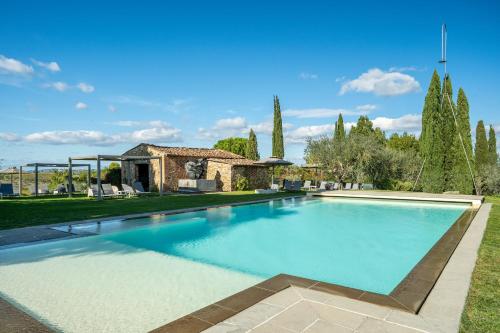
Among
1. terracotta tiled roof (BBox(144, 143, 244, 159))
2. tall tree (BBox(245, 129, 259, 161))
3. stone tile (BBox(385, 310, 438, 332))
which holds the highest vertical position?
tall tree (BBox(245, 129, 259, 161))

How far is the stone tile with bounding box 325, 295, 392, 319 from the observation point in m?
3.14

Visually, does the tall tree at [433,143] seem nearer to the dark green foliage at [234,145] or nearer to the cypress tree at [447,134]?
the cypress tree at [447,134]

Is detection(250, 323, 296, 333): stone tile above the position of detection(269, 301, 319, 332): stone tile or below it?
above

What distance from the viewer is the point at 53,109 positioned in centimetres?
1823

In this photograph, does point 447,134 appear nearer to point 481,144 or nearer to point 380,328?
point 481,144

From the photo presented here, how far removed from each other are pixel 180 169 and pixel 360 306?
69.5 feet

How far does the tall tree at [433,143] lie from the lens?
1959cm

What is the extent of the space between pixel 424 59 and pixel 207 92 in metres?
14.7

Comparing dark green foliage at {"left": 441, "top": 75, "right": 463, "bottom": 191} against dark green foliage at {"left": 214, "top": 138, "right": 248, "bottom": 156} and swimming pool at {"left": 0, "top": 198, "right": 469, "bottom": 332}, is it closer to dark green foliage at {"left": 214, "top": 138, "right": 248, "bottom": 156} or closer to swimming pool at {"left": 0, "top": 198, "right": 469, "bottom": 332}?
swimming pool at {"left": 0, "top": 198, "right": 469, "bottom": 332}

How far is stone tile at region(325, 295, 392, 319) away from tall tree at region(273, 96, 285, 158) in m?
30.8

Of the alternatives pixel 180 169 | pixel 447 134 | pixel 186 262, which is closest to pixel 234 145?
pixel 180 169

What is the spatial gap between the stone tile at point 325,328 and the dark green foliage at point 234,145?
4449 centimetres

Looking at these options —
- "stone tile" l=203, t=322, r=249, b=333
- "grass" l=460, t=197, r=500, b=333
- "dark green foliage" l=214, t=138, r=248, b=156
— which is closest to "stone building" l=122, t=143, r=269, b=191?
"grass" l=460, t=197, r=500, b=333

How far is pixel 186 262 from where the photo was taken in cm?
585
